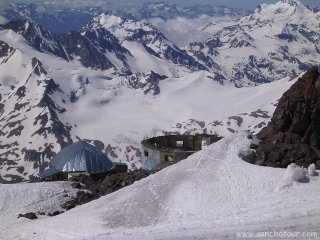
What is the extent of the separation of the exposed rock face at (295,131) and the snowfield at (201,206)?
1900 mm

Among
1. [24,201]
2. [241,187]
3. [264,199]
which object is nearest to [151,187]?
[241,187]

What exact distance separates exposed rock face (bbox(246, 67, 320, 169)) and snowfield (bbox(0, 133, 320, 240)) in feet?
6.23

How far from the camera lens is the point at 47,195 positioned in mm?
44469

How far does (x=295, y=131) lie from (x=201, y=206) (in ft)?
47.1

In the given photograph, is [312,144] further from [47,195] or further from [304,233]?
[47,195]

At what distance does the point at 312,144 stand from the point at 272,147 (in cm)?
491

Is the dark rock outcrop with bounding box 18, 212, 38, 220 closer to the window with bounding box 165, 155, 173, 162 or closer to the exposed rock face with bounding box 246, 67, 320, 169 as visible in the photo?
the exposed rock face with bounding box 246, 67, 320, 169

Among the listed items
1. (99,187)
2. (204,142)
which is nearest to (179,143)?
(204,142)

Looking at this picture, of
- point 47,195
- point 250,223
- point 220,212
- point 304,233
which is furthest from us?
point 47,195

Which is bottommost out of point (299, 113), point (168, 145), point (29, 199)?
point (29, 199)

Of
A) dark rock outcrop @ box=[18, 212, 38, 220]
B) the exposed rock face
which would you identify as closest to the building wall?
the exposed rock face

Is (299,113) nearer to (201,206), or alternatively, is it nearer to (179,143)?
(201,206)

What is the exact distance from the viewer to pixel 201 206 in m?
33.2

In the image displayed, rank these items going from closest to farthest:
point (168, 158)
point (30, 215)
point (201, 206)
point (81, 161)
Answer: point (201, 206), point (30, 215), point (81, 161), point (168, 158)
